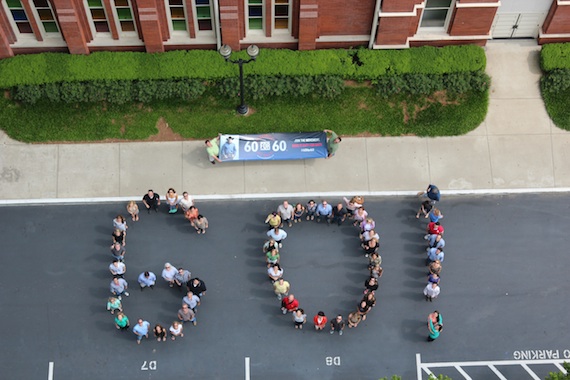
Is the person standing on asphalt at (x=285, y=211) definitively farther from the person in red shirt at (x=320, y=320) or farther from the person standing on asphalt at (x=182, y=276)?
the person standing on asphalt at (x=182, y=276)

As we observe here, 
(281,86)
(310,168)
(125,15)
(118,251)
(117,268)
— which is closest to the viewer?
(117,268)

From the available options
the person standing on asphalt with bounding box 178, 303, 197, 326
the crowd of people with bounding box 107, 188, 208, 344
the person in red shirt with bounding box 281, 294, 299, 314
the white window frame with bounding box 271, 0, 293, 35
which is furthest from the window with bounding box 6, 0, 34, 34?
the person in red shirt with bounding box 281, 294, 299, 314

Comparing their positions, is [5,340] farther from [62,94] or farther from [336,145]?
[336,145]

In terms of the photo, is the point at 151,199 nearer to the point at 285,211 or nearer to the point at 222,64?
the point at 285,211

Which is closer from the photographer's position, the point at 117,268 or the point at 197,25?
the point at 117,268

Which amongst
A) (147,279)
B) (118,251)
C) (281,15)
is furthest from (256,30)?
(147,279)

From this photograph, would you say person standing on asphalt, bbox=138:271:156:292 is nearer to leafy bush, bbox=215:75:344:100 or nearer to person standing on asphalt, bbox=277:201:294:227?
person standing on asphalt, bbox=277:201:294:227

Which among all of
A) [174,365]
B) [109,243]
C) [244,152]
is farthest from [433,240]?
[109,243]
